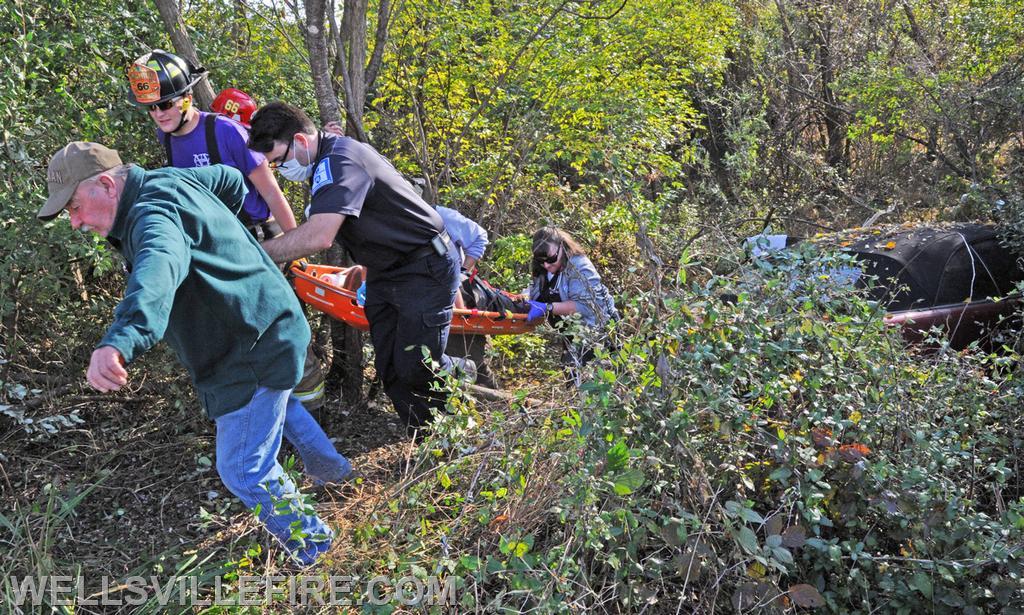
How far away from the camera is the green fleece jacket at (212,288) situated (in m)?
2.98

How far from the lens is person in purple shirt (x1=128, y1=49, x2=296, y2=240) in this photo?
14.0ft

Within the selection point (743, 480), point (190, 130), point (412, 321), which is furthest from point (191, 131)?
point (743, 480)

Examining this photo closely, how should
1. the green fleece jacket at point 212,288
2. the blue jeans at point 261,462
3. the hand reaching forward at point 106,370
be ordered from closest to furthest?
the hand reaching forward at point 106,370 → the green fleece jacket at point 212,288 → the blue jeans at point 261,462

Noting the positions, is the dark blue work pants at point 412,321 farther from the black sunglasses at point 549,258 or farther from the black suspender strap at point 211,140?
the black suspender strap at point 211,140

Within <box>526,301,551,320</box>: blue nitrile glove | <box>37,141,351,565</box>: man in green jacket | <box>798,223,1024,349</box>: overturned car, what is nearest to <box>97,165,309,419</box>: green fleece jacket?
<box>37,141,351,565</box>: man in green jacket

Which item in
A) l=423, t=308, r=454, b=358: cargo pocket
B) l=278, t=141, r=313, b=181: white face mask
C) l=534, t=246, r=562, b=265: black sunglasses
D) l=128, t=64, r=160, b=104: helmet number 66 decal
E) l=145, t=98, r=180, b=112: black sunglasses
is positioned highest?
l=128, t=64, r=160, b=104: helmet number 66 decal

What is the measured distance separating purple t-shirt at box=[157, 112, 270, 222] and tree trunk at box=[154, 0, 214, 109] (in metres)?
0.48

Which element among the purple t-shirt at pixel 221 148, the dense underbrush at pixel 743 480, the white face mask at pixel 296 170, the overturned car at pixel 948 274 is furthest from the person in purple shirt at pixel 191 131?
the overturned car at pixel 948 274

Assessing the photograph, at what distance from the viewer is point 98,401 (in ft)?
15.7

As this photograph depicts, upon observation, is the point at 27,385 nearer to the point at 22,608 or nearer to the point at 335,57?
the point at 22,608

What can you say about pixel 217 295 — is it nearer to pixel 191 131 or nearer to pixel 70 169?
pixel 70 169

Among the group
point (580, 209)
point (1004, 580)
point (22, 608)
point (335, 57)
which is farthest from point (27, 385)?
point (1004, 580)

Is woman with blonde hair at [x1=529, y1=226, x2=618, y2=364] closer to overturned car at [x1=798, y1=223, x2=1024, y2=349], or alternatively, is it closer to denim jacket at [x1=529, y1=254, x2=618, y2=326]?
denim jacket at [x1=529, y1=254, x2=618, y2=326]

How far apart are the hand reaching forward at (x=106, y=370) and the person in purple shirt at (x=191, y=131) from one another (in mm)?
1867
